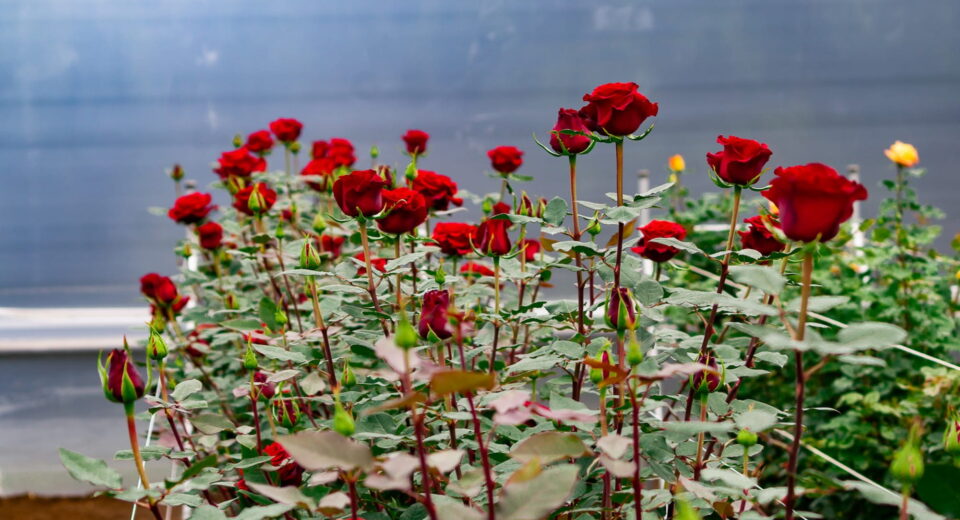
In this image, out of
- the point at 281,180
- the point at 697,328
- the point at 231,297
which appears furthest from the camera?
the point at 697,328

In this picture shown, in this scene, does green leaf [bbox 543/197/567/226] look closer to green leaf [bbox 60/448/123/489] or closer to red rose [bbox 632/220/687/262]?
red rose [bbox 632/220/687/262]

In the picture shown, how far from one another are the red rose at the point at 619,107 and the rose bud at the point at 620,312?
0.44 feet

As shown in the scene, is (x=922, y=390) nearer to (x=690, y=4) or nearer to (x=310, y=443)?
(x=310, y=443)

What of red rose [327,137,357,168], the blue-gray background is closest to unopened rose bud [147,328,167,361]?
red rose [327,137,357,168]

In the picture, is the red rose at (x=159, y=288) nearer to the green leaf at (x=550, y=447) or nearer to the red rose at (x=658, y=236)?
the red rose at (x=658, y=236)

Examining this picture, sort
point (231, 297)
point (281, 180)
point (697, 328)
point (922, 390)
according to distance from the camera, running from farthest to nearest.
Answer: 1. point (697, 328)
2. point (922, 390)
3. point (281, 180)
4. point (231, 297)

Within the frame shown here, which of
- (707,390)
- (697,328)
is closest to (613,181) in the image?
(697,328)

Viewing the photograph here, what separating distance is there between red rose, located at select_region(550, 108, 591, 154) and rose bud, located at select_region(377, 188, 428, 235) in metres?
0.12

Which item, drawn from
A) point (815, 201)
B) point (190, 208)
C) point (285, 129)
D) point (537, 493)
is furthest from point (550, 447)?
point (285, 129)

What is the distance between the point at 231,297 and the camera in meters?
1.02

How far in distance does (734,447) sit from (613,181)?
2.11 metres

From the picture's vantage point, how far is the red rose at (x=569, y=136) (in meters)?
0.62

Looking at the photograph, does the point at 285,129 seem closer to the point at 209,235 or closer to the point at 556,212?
the point at 209,235

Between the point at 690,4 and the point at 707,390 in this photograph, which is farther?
the point at 690,4
